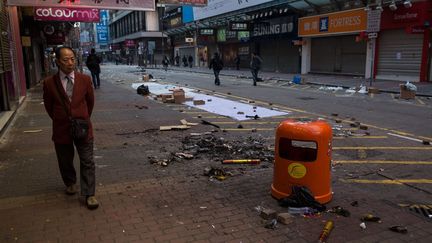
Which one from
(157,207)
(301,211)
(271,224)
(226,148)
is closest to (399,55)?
(226,148)

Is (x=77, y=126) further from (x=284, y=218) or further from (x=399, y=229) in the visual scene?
(x=399, y=229)

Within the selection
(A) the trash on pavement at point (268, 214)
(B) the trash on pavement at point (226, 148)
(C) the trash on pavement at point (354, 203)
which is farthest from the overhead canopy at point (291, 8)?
(A) the trash on pavement at point (268, 214)

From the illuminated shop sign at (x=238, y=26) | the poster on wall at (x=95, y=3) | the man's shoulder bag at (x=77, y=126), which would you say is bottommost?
the man's shoulder bag at (x=77, y=126)

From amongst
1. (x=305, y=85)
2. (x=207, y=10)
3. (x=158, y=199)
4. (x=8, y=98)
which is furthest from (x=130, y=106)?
(x=207, y=10)

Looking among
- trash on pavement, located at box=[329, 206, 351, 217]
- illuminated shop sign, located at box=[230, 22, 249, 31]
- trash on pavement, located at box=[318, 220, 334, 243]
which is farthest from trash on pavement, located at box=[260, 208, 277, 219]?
illuminated shop sign, located at box=[230, 22, 249, 31]

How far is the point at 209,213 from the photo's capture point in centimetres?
443

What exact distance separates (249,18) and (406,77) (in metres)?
20.0

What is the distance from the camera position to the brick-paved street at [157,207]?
3910 mm

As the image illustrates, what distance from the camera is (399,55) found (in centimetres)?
2238

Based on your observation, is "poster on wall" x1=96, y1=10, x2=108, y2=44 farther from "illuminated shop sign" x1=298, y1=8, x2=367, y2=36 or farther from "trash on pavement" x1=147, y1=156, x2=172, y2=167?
"trash on pavement" x1=147, y1=156, x2=172, y2=167

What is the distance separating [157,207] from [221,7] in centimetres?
4104

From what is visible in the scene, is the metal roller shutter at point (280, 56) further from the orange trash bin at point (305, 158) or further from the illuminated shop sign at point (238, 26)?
the orange trash bin at point (305, 158)

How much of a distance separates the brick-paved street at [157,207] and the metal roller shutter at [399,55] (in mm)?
18537

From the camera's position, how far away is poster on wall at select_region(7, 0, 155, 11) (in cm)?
1095
